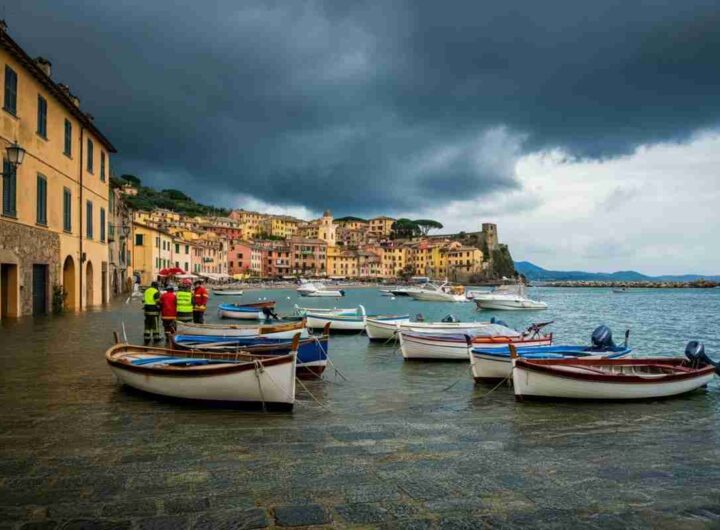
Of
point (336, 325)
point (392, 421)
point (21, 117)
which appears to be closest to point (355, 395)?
point (392, 421)

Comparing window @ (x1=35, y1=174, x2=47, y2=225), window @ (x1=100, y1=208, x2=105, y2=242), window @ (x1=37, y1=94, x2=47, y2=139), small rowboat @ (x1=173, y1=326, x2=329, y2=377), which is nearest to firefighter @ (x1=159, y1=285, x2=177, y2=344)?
small rowboat @ (x1=173, y1=326, x2=329, y2=377)

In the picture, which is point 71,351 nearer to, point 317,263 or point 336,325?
point 336,325

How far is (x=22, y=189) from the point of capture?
22.4m

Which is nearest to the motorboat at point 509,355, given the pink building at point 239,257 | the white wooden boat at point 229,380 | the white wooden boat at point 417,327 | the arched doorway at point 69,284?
the white wooden boat at point 229,380

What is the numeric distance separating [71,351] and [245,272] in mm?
140727

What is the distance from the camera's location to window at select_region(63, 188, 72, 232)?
27.6 meters

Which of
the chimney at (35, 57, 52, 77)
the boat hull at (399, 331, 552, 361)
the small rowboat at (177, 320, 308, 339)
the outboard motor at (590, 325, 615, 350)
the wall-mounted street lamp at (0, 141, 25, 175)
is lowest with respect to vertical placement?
the boat hull at (399, 331, 552, 361)

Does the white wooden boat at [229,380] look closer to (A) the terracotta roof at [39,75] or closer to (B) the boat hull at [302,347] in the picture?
(B) the boat hull at [302,347]

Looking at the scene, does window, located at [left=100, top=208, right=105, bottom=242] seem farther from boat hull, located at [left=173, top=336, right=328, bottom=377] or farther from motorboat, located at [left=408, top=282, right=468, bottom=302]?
motorboat, located at [left=408, top=282, right=468, bottom=302]

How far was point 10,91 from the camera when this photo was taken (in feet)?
68.4

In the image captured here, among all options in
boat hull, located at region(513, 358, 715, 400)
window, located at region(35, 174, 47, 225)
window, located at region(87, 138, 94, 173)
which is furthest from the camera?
window, located at region(87, 138, 94, 173)

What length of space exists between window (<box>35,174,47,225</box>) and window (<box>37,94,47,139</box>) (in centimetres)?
194

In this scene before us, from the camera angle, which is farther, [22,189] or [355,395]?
[22,189]

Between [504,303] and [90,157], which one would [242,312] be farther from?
[504,303]
